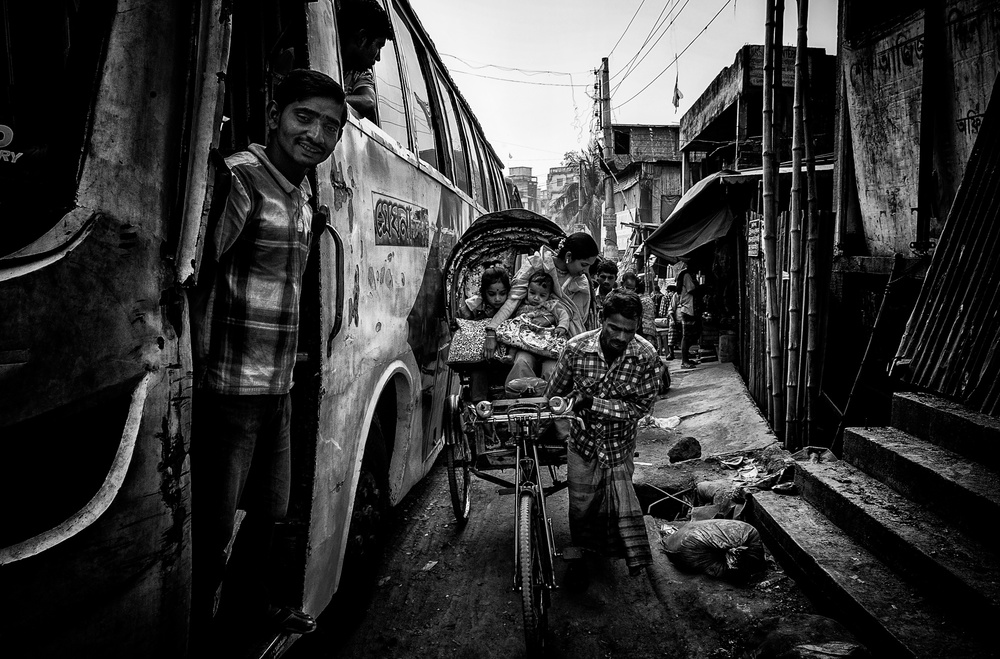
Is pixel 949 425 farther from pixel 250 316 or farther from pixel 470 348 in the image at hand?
pixel 250 316

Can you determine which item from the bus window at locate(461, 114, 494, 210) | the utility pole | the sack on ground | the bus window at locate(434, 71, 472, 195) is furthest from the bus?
the utility pole

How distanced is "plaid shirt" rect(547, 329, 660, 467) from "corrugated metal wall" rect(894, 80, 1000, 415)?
1792mm

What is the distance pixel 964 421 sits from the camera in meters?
3.37

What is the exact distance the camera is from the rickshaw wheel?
13.6 feet

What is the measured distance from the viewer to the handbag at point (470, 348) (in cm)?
421

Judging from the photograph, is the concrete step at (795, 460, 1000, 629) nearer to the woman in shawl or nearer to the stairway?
the stairway

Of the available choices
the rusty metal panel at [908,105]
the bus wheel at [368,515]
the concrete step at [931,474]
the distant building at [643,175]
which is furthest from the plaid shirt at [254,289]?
the distant building at [643,175]

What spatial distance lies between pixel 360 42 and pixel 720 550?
3.54 meters

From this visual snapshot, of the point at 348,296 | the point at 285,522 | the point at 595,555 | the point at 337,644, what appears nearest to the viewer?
the point at 285,522

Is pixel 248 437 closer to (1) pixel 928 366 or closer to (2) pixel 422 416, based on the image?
(2) pixel 422 416

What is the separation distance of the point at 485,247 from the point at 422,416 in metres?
1.66

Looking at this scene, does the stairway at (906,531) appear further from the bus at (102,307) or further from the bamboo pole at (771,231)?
the bus at (102,307)

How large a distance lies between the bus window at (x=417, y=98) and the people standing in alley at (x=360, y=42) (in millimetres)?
987

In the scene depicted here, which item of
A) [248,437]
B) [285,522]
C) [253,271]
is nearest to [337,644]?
[285,522]
